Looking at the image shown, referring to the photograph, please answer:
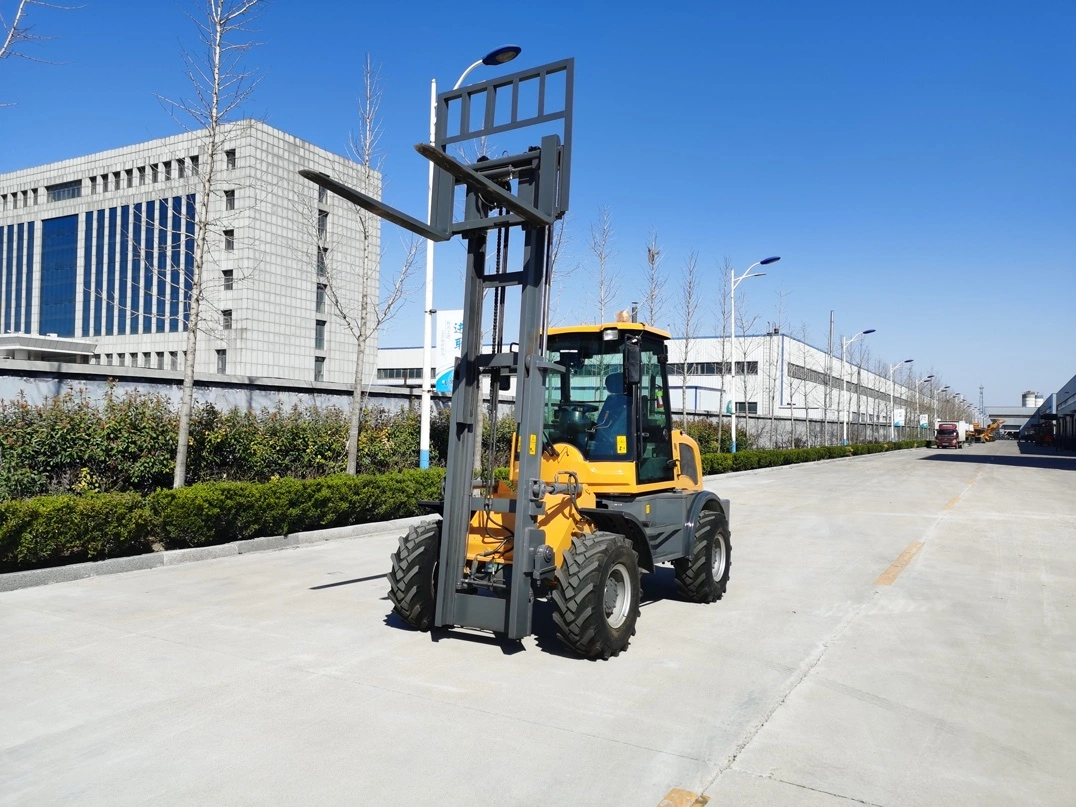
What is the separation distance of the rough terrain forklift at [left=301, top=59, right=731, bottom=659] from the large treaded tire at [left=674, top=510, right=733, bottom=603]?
0.46 metres

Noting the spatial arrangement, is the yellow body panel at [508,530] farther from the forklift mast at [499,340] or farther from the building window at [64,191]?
the building window at [64,191]

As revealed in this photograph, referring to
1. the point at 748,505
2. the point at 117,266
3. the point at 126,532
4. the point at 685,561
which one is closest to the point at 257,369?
the point at 117,266

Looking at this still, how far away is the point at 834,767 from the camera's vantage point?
4.52 m

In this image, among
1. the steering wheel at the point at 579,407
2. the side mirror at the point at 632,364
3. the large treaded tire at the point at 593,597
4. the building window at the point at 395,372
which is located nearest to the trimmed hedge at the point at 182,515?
the steering wheel at the point at 579,407

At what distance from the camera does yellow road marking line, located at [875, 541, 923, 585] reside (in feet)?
32.9

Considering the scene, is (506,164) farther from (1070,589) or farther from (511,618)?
(1070,589)

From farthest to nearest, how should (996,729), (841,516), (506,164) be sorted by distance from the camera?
(841,516) < (506,164) < (996,729)

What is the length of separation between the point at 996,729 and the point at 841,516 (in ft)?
40.3

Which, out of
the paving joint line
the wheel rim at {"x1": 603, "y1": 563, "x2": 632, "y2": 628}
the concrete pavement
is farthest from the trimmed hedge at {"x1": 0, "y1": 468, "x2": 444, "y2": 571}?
the paving joint line

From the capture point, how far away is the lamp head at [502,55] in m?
14.3

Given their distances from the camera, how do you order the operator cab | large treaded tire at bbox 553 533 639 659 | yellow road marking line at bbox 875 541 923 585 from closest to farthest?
large treaded tire at bbox 553 533 639 659, the operator cab, yellow road marking line at bbox 875 541 923 585

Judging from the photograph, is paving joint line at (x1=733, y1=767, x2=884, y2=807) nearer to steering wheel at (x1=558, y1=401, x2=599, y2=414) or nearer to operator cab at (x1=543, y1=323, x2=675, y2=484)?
operator cab at (x1=543, y1=323, x2=675, y2=484)

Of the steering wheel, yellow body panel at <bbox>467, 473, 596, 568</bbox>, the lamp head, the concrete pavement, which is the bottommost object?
the concrete pavement

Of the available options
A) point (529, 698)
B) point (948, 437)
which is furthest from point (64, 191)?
point (948, 437)
